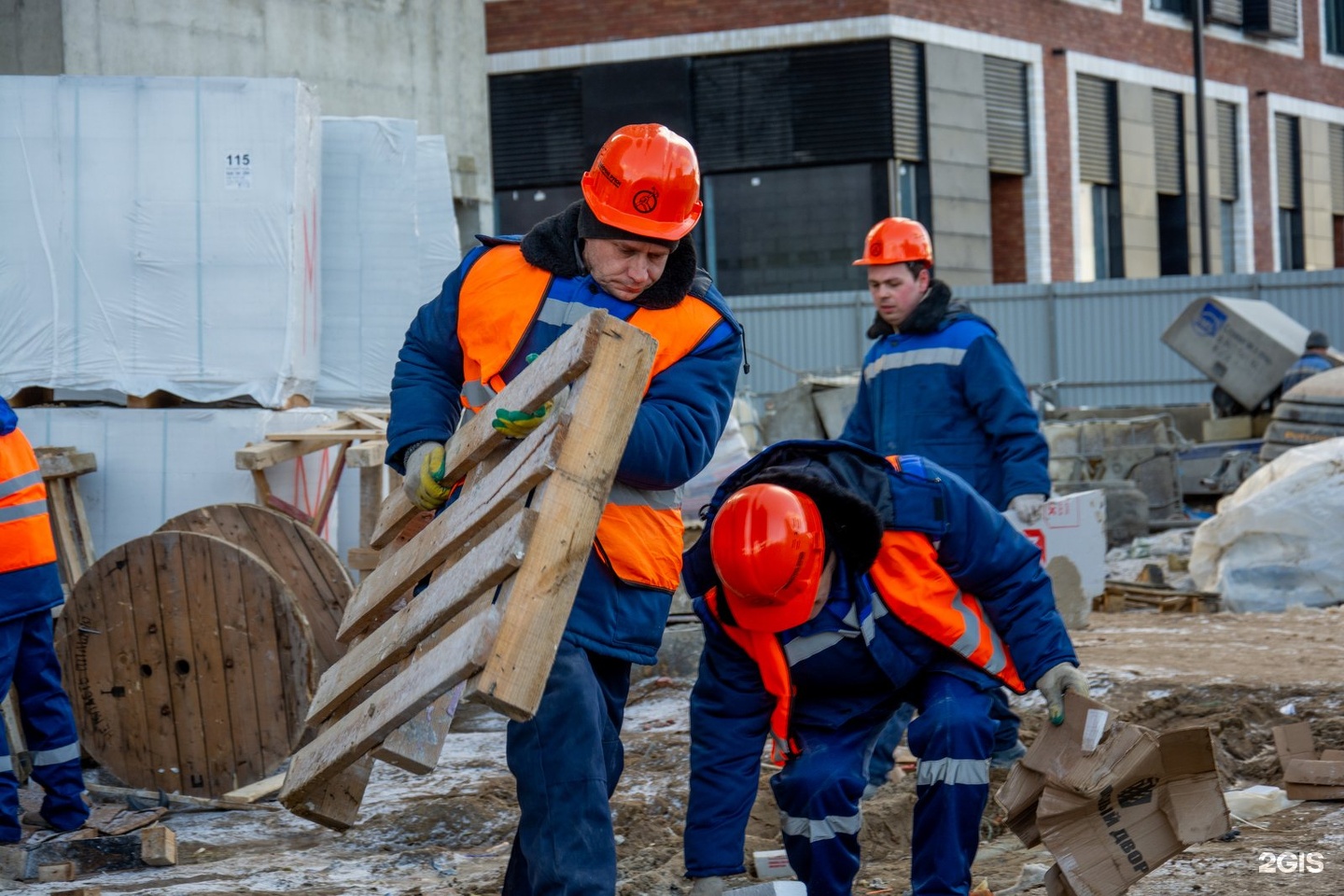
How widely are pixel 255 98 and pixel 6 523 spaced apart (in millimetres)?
2828

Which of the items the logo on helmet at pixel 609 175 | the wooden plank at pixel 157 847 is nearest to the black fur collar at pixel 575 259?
the logo on helmet at pixel 609 175

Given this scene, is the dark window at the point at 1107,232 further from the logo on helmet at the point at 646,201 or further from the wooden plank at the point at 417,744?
the wooden plank at the point at 417,744

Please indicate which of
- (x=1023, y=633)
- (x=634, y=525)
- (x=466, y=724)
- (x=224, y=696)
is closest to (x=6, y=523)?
(x=224, y=696)

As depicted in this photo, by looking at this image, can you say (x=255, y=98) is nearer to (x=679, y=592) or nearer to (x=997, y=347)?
(x=679, y=592)

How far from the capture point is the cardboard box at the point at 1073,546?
7297 millimetres

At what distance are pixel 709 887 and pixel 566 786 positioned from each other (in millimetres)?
730

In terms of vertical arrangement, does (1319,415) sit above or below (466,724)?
above

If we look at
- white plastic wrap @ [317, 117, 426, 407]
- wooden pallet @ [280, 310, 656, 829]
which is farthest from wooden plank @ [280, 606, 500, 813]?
white plastic wrap @ [317, 117, 426, 407]

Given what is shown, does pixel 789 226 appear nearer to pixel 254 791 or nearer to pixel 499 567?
pixel 254 791

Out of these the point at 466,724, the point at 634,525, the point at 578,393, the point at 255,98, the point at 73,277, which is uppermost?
the point at 255,98

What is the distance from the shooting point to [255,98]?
25.5ft

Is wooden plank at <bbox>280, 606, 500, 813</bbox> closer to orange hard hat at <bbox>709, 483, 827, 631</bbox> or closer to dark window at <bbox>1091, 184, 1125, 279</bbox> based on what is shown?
orange hard hat at <bbox>709, 483, 827, 631</bbox>

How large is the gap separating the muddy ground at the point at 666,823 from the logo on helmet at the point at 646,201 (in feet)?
5.95

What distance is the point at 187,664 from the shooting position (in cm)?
616
